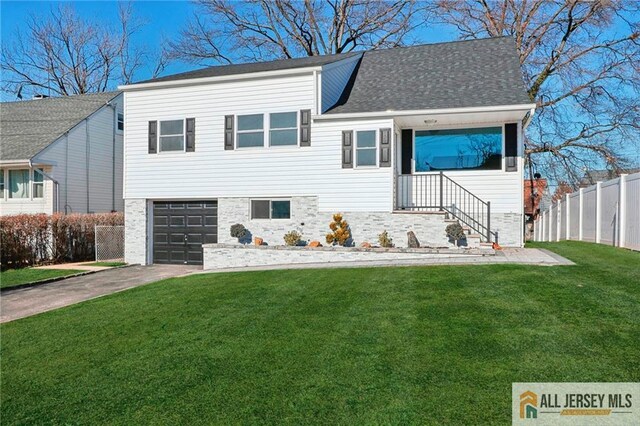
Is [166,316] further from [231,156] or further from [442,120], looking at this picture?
[442,120]

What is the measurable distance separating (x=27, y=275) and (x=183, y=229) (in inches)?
179

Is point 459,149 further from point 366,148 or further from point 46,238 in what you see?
point 46,238

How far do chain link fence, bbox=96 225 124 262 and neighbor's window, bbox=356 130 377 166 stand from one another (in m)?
9.83

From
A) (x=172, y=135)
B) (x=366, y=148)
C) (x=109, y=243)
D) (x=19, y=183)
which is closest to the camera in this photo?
(x=366, y=148)

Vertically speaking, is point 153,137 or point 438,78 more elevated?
point 438,78

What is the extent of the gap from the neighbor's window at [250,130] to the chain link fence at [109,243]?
648 centimetres

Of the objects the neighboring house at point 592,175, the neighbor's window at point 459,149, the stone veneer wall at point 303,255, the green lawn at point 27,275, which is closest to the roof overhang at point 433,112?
the neighbor's window at point 459,149

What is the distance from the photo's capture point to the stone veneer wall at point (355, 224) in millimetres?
11820

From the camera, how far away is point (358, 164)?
12.5 m

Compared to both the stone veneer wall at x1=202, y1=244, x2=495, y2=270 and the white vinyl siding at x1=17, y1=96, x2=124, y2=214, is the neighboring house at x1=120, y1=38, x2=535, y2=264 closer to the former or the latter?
the stone veneer wall at x1=202, y1=244, x2=495, y2=270

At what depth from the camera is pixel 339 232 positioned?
12.2 metres

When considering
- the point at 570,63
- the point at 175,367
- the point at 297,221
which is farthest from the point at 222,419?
the point at 570,63

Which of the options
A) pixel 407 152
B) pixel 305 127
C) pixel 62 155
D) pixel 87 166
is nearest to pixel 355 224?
pixel 407 152

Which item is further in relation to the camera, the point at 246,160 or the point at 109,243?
the point at 109,243
